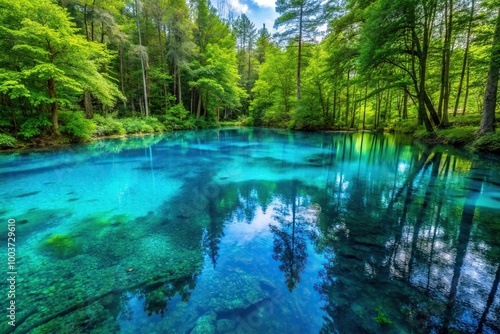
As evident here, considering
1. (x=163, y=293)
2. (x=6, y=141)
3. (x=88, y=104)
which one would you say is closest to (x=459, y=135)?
(x=163, y=293)

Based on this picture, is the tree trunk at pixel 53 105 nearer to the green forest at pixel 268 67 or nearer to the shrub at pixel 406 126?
the green forest at pixel 268 67

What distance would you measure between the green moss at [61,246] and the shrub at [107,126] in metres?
15.7

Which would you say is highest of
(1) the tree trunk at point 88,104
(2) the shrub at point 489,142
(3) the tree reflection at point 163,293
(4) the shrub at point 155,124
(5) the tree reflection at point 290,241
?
(1) the tree trunk at point 88,104

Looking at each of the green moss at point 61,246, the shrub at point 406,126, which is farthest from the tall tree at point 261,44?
the green moss at point 61,246

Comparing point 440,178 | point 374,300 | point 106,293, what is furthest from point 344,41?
point 106,293

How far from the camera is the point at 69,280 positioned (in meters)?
2.78

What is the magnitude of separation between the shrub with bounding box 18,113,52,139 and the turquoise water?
678 cm

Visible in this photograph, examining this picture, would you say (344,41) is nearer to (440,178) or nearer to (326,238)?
(440,178)

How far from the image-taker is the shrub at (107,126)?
17.2 metres

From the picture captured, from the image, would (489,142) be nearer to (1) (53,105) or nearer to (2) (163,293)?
(2) (163,293)

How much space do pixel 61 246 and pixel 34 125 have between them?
13.1 meters

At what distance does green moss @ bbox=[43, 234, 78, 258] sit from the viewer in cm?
→ 336

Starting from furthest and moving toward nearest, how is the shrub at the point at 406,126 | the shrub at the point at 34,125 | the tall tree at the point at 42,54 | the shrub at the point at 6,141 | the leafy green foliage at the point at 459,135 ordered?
the shrub at the point at 406,126 < the shrub at the point at 34,125 < the leafy green foliage at the point at 459,135 < the shrub at the point at 6,141 < the tall tree at the point at 42,54

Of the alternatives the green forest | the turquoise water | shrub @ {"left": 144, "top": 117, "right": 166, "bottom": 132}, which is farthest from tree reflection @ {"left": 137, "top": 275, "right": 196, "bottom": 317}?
shrub @ {"left": 144, "top": 117, "right": 166, "bottom": 132}
